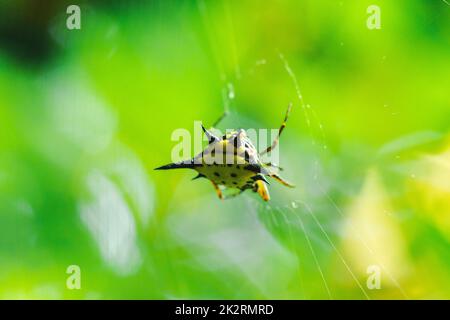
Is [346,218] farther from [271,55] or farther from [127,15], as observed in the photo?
[127,15]

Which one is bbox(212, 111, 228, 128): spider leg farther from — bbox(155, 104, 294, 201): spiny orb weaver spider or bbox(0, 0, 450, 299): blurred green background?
bbox(155, 104, 294, 201): spiny orb weaver spider

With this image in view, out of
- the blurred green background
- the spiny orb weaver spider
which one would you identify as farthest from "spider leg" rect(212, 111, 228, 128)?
the spiny orb weaver spider

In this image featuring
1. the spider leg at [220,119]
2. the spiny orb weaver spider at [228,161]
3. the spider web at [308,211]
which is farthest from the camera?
the spider web at [308,211]

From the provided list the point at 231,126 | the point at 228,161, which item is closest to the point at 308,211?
the point at 231,126

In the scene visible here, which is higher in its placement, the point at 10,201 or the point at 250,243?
the point at 10,201

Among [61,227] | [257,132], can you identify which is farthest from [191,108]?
[61,227]

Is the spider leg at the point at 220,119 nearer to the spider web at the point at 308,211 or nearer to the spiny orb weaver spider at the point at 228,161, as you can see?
the spider web at the point at 308,211

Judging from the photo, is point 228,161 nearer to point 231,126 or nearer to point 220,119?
point 220,119

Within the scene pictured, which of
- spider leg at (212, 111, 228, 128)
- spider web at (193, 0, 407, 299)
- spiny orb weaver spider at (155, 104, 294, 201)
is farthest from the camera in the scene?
spider web at (193, 0, 407, 299)

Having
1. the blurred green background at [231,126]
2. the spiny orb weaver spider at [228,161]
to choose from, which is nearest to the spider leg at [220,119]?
the blurred green background at [231,126]
